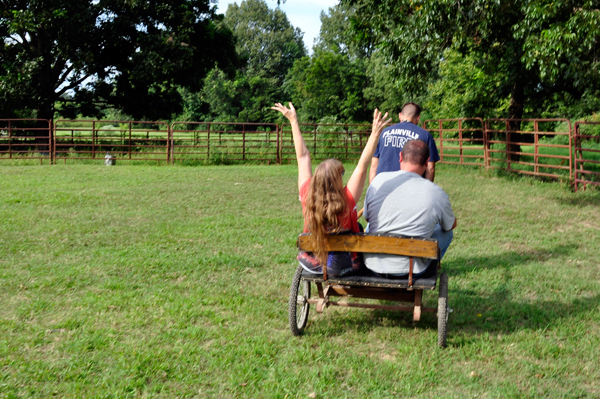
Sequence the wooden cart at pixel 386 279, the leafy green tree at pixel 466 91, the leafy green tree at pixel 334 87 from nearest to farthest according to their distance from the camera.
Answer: the wooden cart at pixel 386 279
the leafy green tree at pixel 466 91
the leafy green tree at pixel 334 87

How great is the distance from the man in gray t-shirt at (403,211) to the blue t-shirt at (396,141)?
132cm

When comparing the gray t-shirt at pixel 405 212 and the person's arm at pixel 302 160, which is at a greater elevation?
the person's arm at pixel 302 160

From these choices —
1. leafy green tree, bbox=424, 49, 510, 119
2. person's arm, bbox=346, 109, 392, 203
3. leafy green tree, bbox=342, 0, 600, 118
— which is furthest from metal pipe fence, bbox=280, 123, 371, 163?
person's arm, bbox=346, 109, 392, 203

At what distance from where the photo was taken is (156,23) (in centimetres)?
2641

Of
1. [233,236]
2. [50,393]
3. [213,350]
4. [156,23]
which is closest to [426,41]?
[233,236]

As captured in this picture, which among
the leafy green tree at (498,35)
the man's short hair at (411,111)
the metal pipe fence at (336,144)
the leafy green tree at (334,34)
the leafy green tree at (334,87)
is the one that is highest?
the leafy green tree at (334,34)

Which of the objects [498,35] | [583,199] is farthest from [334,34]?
[583,199]

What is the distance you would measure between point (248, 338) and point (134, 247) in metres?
3.62

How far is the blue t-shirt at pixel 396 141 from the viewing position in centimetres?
573

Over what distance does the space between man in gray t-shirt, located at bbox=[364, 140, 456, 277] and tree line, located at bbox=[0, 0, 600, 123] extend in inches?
275

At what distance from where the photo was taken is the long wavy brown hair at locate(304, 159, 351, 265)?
4062mm

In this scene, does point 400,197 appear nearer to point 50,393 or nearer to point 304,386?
point 304,386

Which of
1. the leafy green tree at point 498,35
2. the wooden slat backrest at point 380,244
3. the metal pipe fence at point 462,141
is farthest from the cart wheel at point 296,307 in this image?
the metal pipe fence at point 462,141

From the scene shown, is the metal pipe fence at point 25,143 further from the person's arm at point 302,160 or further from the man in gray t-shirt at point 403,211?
the man in gray t-shirt at point 403,211
